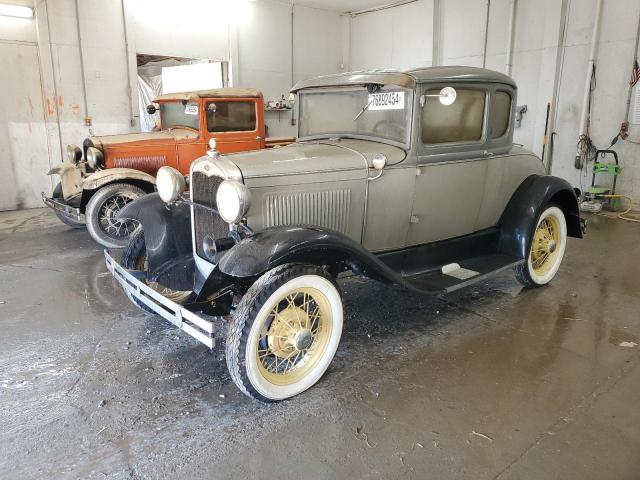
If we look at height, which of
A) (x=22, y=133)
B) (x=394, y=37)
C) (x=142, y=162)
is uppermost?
(x=394, y=37)

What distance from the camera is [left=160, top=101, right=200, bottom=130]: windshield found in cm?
A: 611

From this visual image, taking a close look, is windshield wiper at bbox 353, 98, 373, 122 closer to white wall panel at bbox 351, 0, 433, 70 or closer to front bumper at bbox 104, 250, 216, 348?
front bumper at bbox 104, 250, 216, 348

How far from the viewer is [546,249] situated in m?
4.14

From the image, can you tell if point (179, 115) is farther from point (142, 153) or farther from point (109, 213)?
point (109, 213)

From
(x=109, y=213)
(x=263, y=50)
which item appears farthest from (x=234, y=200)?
(x=263, y=50)

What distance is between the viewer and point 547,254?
419 cm

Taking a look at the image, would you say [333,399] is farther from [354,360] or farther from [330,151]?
[330,151]

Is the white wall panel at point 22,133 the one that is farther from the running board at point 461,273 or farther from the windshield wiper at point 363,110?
the running board at point 461,273

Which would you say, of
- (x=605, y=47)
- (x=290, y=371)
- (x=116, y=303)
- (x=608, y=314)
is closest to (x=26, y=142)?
(x=116, y=303)

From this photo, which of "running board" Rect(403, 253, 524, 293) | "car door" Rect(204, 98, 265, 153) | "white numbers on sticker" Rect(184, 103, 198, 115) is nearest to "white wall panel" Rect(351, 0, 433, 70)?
"car door" Rect(204, 98, 265, 153)

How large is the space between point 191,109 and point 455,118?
391 cm

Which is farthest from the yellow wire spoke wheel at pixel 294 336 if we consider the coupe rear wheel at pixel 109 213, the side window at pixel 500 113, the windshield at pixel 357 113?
the coupe rear wheel at pixel 109 213

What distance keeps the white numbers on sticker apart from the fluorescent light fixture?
350 centimetres

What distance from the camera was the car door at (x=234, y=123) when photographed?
20.0 feet
